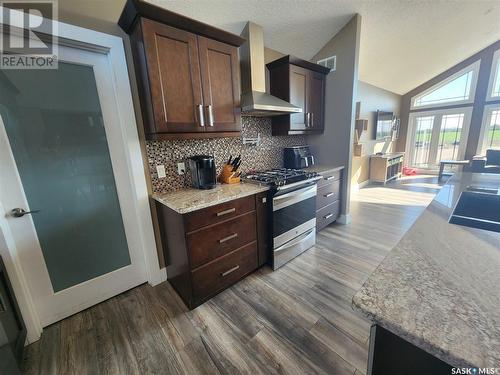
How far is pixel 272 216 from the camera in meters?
2.08

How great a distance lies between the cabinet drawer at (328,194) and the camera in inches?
108

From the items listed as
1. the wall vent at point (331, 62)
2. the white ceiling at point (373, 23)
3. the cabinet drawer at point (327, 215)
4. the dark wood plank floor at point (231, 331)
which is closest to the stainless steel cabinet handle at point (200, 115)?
the white ceiling at point (373, 23)

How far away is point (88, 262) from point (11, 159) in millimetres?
920

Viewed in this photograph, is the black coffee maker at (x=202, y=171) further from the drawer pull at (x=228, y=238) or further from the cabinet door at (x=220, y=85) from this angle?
the drawer pull at (x=228, y=238)

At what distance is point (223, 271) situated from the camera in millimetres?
1865

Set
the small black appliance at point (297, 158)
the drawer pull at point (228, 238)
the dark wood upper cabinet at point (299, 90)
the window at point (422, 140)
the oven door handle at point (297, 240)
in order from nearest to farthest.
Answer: the drawer pull at point (228, 238) → the oven door handle at point (297, 240) → the dark wood upper cabinet at point (299, 90) → the small black appliance at point (297, 158) → the window at point (422, 140)

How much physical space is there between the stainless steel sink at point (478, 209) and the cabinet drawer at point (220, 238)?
1.38 meters

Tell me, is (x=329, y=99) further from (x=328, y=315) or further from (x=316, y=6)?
(x=328, y=315)

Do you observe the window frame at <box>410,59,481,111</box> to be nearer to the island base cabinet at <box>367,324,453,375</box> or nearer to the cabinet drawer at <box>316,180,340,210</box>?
the cabinet drawer at <box>316,180,340,210</box>

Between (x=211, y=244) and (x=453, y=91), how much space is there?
822 cm

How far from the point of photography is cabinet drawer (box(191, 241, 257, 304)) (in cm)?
172

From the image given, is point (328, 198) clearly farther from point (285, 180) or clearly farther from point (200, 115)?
point (200, 115)

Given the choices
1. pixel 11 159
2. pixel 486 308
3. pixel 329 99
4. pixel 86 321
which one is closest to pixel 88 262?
pixel 86 321

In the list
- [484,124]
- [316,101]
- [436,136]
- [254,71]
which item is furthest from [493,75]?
[254,71]
